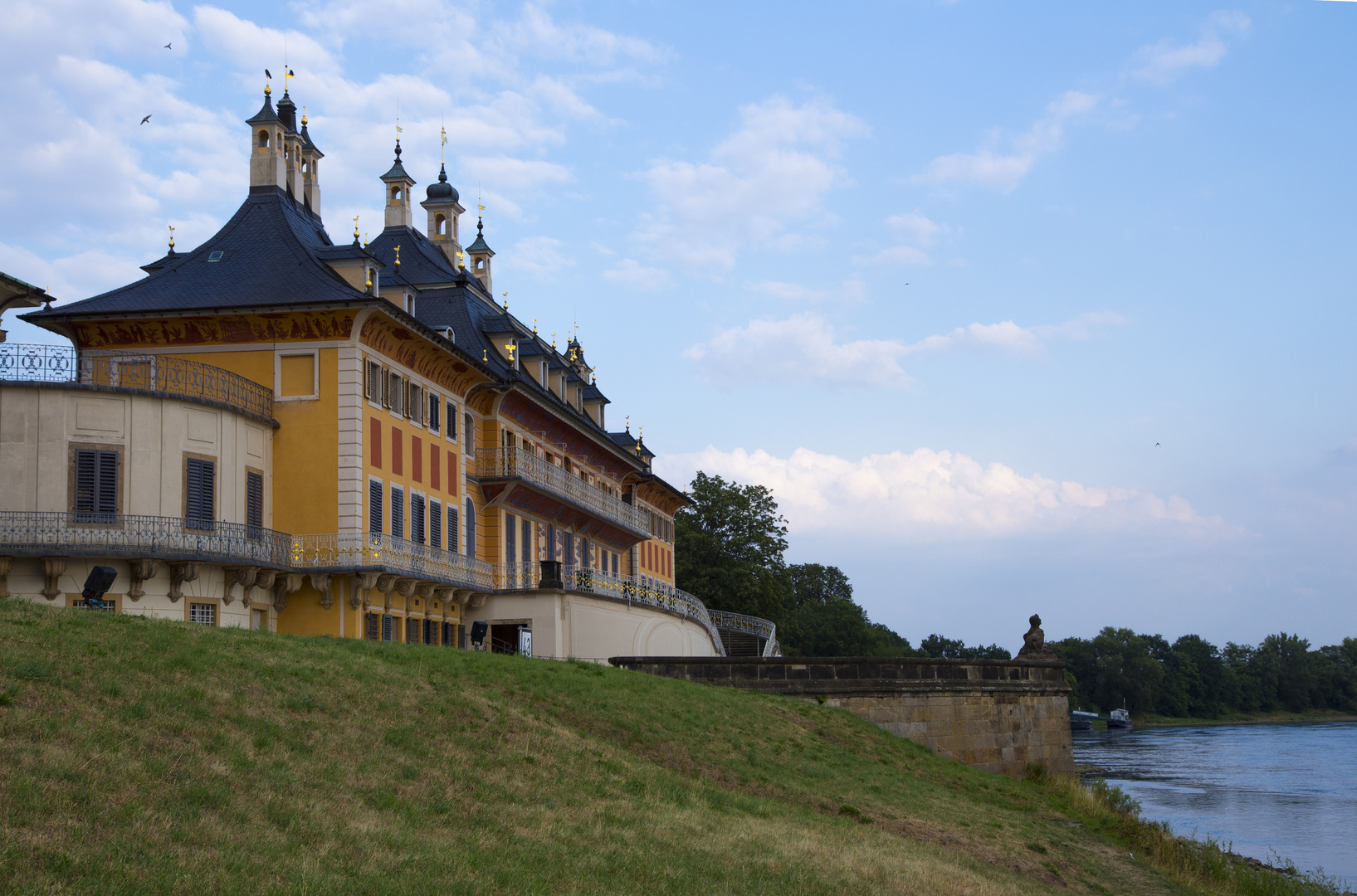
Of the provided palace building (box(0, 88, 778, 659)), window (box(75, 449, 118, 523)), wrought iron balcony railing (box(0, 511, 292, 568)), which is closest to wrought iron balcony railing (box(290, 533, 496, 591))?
palace building (box(0, 88, 778, 659))

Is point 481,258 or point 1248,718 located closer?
point 481,258

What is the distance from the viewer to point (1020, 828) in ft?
75.7

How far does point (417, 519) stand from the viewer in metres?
35.5

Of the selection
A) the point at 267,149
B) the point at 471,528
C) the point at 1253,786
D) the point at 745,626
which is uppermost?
the point at 267,149

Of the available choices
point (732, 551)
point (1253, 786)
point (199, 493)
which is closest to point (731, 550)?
point (732, 551)

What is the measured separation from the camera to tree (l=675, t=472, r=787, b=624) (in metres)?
76.2

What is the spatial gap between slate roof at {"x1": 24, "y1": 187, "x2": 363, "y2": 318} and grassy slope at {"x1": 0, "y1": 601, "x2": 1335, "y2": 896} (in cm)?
1251

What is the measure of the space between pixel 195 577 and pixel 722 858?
17032 mm

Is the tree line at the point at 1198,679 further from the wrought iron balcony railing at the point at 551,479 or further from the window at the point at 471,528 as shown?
the window at the point at 471,528

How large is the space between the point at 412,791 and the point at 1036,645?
3345cm

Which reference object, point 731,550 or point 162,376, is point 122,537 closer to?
point 162,376

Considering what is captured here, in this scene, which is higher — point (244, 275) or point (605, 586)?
point (244, 275)

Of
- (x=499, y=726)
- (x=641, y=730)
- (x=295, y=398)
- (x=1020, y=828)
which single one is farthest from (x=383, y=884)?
(x=295, y=398)

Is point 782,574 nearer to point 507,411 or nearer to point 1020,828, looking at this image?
point 507,411
